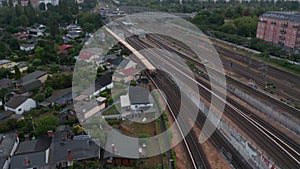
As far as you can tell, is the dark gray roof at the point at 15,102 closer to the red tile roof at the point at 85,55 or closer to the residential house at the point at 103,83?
the residential house at the point at 103,83

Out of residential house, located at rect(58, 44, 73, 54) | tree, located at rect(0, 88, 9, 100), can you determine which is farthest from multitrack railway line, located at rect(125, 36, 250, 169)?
residential house, located at rect(58, 44, 73, 54)

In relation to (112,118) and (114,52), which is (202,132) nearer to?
(112,118)

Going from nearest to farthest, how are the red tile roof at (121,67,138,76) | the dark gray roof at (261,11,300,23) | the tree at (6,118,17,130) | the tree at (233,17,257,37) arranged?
1. the tree at (6,118,17,130)
2. the red tile roof at (121,67,138,76)
3. the dark gray roof at (261,11,300,23)
4. the tree at (233,17,257,37)

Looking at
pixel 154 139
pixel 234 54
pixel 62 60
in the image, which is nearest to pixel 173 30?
pixel 234 54

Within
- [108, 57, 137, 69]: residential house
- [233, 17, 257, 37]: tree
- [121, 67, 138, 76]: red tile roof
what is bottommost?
[121, 67, 138, 76]: red tile roof

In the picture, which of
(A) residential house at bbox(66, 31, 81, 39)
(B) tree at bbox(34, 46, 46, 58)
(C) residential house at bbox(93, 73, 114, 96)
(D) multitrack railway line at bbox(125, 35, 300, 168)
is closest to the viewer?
(D) multitrack railway line at bbox(125, 35, 300, 168)

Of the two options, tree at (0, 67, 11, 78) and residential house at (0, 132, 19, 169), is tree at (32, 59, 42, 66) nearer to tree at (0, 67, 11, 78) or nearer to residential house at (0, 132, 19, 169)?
tree at (0, 67, 11, 78)

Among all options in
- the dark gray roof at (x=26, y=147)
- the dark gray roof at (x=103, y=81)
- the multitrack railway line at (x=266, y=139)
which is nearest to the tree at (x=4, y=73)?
the dark gray roof at (x=103, y=81)

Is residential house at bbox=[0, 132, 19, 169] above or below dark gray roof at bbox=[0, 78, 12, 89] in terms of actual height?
below

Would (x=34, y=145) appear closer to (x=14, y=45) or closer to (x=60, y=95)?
(x=60, y=95)
